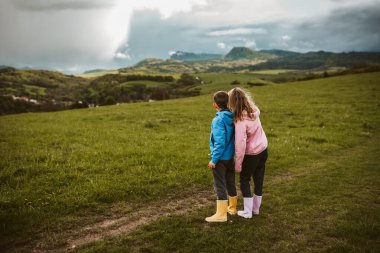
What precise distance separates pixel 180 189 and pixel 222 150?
3.38 meters

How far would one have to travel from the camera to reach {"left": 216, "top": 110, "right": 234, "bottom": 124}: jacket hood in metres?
7.55

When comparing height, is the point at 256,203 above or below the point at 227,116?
below

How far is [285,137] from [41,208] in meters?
14.4

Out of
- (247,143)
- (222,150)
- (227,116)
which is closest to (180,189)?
(222,150)

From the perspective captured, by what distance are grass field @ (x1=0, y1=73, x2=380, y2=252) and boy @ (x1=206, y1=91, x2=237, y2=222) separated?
555 millimetres

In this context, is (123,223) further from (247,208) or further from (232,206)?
(247,208)

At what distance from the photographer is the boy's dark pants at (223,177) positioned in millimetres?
A: 7703

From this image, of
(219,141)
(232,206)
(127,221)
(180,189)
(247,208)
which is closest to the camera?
(219,141)

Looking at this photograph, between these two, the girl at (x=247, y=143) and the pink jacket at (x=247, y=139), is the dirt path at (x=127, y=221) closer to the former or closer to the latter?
the girl at (x=247, y=143)

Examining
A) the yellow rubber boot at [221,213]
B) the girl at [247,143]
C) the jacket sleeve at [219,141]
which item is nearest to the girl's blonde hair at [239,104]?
the girl at [247,143]

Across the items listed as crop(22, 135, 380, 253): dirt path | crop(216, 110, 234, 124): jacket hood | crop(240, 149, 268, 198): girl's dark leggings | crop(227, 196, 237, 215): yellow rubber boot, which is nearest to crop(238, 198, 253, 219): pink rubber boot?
crop(240, 149, 268, 198): girl's dark leggings

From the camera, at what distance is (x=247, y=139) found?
785cm

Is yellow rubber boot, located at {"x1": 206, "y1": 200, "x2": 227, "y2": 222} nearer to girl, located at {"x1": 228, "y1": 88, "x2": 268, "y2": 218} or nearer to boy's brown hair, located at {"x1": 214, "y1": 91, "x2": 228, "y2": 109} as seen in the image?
girl, located at {"x1": 228, "y1": 88, "x2": 268, "y2": 218}

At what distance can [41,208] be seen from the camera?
27.6 feet
